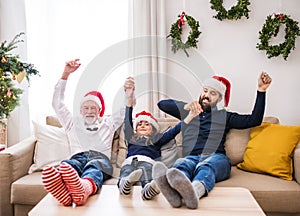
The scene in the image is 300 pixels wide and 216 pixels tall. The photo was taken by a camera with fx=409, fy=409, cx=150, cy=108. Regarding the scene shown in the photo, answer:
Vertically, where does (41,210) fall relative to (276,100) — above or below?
below

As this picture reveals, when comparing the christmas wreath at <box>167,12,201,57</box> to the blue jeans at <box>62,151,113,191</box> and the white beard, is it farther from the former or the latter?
the blue jeans at <box>62,151,113,191</box>

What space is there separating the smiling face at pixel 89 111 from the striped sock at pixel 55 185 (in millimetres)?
980

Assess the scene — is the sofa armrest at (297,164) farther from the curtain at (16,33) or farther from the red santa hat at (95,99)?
the curtain at (16,33)

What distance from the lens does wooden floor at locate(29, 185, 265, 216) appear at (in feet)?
6.19

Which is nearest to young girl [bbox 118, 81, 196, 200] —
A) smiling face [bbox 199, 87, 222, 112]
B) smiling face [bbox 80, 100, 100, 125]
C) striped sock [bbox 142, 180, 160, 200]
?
smiling face [bbox 199, 87, 222, 112]

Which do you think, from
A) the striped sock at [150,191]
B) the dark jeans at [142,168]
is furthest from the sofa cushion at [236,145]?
the striped sock at [150,191]

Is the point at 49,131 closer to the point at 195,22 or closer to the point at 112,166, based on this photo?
the point at 112,166

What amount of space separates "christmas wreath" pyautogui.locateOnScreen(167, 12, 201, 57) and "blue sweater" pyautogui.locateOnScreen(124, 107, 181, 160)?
30.3 inches

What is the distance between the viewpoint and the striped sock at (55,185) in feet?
6.36

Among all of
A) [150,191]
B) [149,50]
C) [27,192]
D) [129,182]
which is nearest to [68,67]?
[149,50]

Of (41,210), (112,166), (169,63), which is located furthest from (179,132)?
(41,210)

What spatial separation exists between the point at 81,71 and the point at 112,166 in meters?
A: 1.14

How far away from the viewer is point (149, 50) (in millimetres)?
3428

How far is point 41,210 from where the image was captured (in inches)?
75.3
